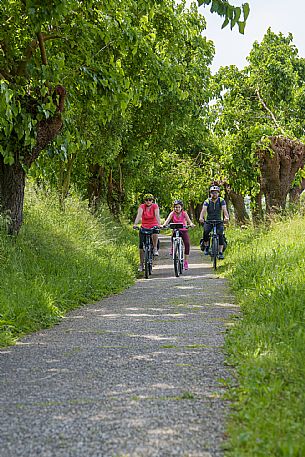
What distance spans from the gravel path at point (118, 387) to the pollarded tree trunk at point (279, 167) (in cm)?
1319

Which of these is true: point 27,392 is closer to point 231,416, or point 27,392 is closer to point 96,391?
point 96,391

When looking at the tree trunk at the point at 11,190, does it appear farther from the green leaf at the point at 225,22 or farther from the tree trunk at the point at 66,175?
Result: the tree trunk at the point at 66,175

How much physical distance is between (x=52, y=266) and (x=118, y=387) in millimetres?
6934

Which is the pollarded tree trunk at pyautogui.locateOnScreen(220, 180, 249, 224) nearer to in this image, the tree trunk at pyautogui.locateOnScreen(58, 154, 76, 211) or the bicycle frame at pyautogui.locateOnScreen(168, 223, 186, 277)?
the tree trunk at pyautogui.locateOnScreen(58, 154, 76, 211)

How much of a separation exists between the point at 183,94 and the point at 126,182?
20.4 metres

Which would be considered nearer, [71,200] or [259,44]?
[71,200]

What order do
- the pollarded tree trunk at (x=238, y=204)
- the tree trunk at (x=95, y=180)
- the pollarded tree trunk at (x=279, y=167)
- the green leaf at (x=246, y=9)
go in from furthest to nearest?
the pollarded tree trunk at (x=238, y=204) < the tree trunk at (x=95, y=180) < the pollarded tree trunk at (x=279, y=167) < the green leaf at (x=246, y=9)

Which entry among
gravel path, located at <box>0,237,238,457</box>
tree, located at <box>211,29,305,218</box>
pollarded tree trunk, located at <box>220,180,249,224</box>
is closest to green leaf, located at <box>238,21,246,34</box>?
gravel path, located at <box>0,237,238,457</box>

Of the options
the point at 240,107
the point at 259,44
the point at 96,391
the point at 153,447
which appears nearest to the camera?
the point at 153,447

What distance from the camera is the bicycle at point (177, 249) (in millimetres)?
15555

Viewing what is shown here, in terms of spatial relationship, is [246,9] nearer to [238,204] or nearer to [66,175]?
[66,175]

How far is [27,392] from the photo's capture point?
4977mm

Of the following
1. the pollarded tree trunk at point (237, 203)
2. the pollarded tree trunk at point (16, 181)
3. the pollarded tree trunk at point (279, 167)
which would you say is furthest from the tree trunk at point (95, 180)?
the pollarded tree trunk at point (16, 181)

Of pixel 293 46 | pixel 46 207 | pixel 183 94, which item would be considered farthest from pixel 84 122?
pixel 293 46
